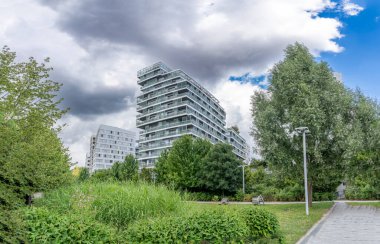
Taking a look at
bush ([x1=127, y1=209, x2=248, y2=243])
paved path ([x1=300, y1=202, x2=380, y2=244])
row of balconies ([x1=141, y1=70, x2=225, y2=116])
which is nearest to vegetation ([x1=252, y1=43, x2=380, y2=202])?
paved path ([x1=300, y1=202, x2=380, y2=244])

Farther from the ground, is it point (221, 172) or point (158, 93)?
point (158, 93)

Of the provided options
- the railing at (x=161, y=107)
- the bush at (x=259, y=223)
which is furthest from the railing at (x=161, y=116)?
the bush at (x=259, y=223)

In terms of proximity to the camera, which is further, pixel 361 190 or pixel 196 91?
pixel 196 91

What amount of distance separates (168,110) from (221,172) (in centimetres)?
5581

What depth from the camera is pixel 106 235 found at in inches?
244

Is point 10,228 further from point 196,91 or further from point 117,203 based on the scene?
point 196,91

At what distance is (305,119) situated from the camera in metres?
22.2

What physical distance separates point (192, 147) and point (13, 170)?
40.0 meters

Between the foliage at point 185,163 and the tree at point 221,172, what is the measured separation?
1903 mm

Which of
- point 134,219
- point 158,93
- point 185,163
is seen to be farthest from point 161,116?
point 134,219

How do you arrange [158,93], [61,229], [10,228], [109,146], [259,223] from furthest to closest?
[109,146], [158,93], [259,223], [61,229], [10,228]

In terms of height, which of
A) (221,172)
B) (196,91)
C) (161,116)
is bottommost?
(221,172)

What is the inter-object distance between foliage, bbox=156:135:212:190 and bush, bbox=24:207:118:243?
117 feet

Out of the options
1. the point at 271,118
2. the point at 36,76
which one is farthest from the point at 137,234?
the point at 271,118
